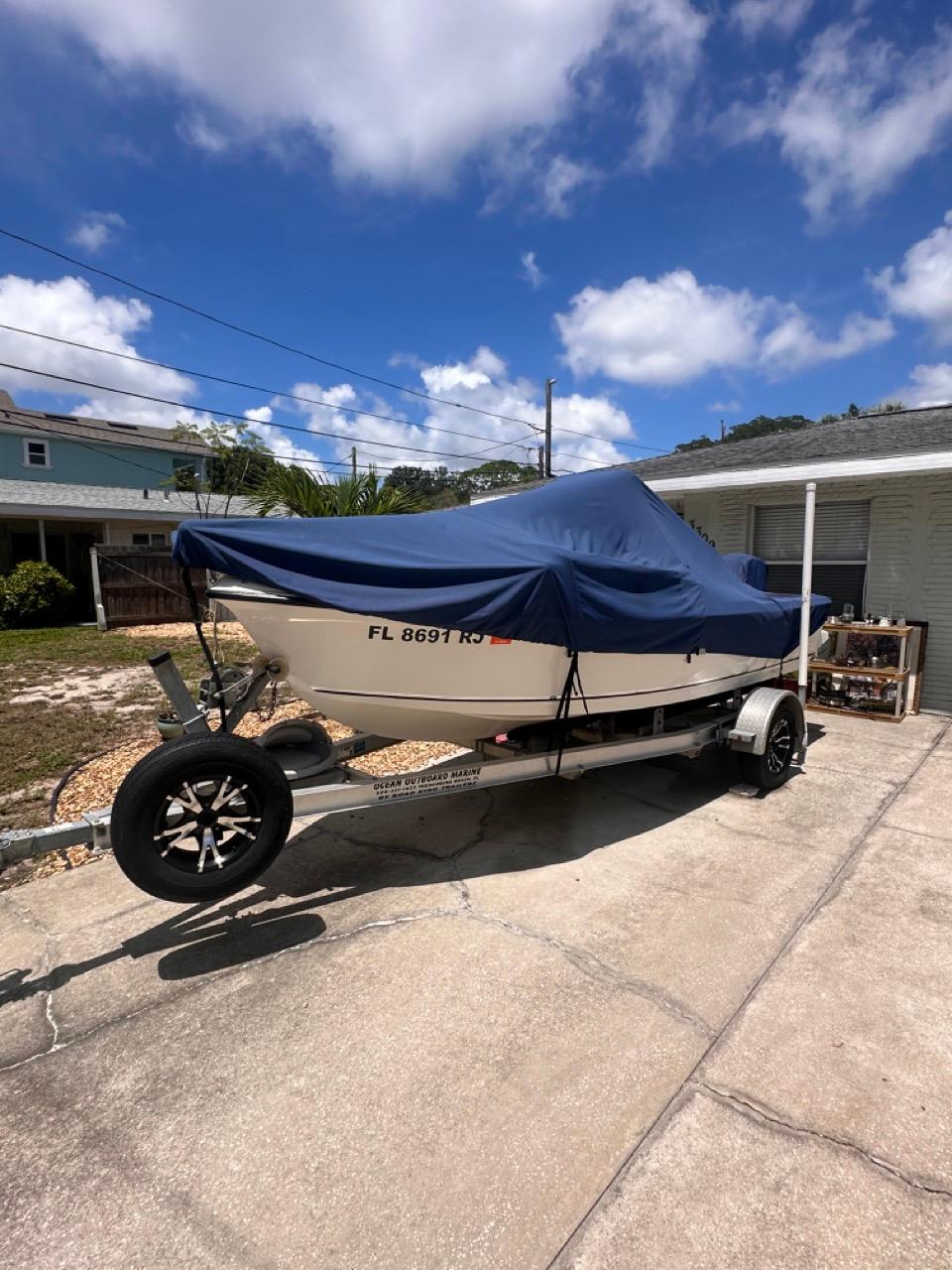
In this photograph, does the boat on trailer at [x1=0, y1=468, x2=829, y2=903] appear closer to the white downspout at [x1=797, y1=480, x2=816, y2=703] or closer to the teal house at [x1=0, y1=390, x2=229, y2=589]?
the white downspout at [x1=797, y1=480, x2=816, y2=703]

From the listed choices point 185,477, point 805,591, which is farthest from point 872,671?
point 185,477

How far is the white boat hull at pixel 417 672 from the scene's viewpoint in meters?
3.47

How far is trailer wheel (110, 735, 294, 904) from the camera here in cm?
294

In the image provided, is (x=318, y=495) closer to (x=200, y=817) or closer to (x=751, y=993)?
(x=200, y=817)

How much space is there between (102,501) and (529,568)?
21.2m

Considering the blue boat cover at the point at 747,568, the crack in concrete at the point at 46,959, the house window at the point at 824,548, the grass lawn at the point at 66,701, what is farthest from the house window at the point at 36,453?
the blue boat cover at the point at 747,568

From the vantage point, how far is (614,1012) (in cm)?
285

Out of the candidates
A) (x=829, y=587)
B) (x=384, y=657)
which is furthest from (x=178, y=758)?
(x=829, y=587)

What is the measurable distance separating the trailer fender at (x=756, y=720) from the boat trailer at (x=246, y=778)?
1 cm

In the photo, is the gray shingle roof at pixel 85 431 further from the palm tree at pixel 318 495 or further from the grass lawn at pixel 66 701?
the palm tree at pixel 318 495

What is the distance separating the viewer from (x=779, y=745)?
18.5 ft

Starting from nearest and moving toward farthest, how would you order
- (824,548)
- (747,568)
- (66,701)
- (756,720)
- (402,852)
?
(402,852) < (756,720) < (747,568) < (66,701) < (824,548)

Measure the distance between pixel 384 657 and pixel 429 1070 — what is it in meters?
1.91

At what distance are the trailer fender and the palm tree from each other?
4978mm
